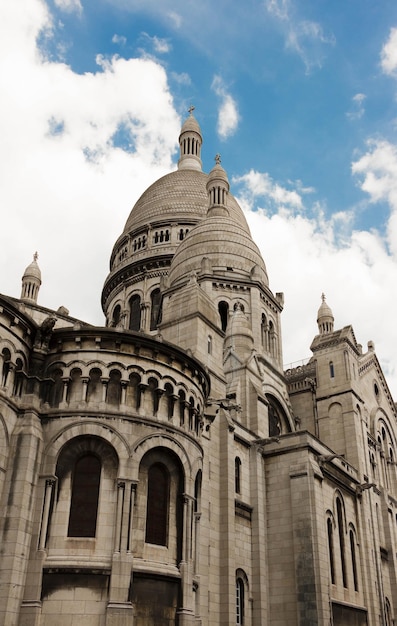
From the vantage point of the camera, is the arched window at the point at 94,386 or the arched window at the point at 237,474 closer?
the arched window at the point at 94,386

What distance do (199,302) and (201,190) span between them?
3231 centimetres

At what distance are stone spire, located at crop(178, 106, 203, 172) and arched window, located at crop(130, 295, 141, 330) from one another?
2106 cm

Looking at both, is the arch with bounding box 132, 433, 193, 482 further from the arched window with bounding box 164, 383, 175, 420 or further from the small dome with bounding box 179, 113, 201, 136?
the small dome with bounding box 179, 113, 201, 136

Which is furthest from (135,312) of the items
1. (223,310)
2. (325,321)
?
(325,321)

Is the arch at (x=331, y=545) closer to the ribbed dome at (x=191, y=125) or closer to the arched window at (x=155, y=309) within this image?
the arched window at (x=155, y=309)

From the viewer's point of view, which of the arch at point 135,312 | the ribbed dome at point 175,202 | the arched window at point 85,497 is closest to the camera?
the arched window at point 85,497

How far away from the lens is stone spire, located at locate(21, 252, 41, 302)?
4950 centimetres

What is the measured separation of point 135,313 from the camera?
174 feet

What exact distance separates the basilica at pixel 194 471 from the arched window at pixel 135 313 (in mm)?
7378

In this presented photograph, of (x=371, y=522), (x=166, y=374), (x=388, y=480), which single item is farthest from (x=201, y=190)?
(x=166, y=374)

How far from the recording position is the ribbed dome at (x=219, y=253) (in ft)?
149

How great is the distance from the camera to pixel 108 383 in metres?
22.1

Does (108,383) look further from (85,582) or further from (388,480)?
(388,480)

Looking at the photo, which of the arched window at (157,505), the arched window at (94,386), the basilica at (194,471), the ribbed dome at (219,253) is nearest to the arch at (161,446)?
the basilica at (194,471)
